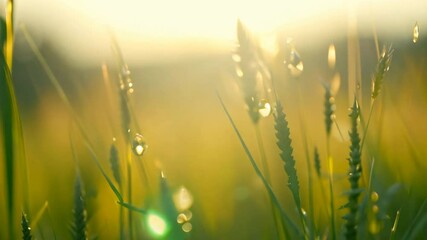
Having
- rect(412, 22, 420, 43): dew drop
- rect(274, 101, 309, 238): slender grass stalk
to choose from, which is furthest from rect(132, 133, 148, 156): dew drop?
rect(412, 22, 420, 43): dew drop

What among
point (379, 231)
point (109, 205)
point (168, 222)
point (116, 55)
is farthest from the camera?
point (109, 205)

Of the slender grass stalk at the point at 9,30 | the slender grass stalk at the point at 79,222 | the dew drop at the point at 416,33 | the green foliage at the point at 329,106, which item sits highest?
the slender grass stalk at the point at 9,30

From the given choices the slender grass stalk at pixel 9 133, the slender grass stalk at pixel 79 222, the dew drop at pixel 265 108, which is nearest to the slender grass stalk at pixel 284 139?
the dew drop at pixel 265 108

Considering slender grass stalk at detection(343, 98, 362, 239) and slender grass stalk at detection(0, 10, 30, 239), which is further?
slender grass stalk at detection(0, 10, 30, 239)

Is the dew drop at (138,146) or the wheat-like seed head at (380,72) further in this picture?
the dew drop at (138,146)

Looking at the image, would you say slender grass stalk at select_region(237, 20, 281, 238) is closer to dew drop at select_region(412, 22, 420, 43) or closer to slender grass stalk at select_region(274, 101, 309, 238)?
slender grass stalk at select_region(274, 101, 309, 238)

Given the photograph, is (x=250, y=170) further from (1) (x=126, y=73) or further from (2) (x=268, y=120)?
(1) (x=126, y=73)

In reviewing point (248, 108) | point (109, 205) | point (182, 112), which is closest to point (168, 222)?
point (248, 108)

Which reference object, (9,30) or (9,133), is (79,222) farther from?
(9,30)

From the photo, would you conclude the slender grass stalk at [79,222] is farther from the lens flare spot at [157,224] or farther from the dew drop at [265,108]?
the dew drop at [265,108]

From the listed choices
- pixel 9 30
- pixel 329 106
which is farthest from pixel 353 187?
pixel 9 30

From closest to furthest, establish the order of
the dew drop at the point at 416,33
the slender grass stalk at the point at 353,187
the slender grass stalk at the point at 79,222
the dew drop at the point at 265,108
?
the slender grass stalk at the point at 353,187, the slender grass stalk at the point at 79,222, the dew drop at the point at 265,108, the dew drop at the point at 416,33
